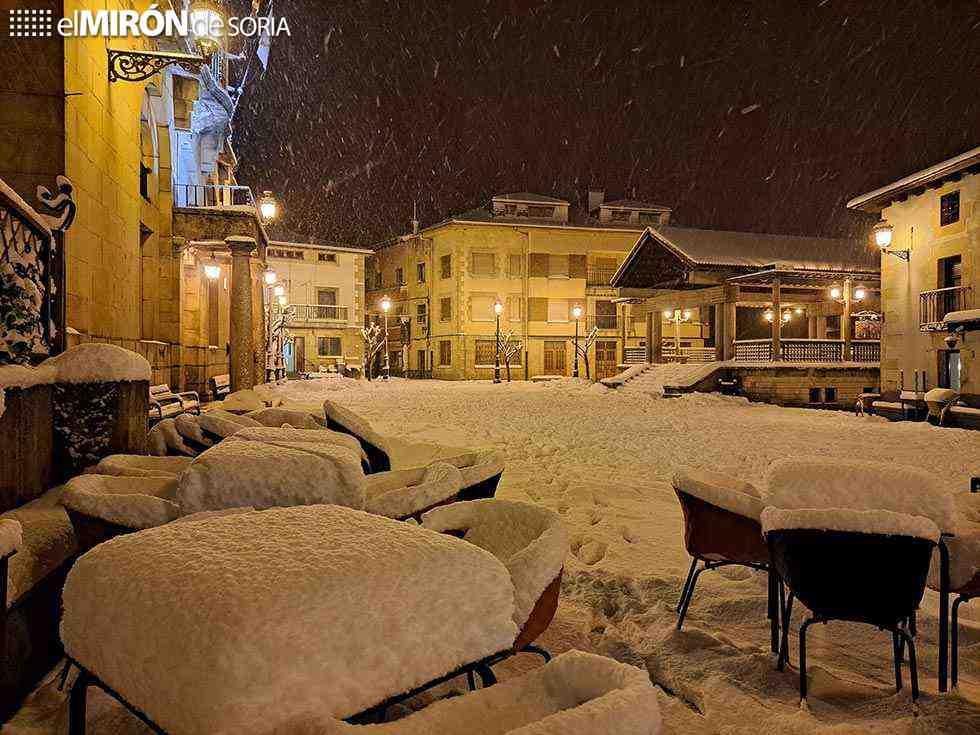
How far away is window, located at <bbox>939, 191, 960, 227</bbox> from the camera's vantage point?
1619cm

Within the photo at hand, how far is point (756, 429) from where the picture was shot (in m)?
13.0

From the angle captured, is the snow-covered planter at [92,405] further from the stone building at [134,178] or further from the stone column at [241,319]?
the stone column at [241,319]

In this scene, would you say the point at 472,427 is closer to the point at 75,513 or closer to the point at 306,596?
the point at 75,513

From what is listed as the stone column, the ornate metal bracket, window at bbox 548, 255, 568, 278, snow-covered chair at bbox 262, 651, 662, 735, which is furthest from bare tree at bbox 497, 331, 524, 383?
snow-covered chair at bbox 262, 651, 662, 735

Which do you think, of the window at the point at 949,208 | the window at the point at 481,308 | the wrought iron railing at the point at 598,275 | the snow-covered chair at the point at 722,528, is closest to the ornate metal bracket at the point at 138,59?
the snow-covered chair at the point at 722,528

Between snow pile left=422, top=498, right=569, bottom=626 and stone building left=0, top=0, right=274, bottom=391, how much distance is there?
428 cm

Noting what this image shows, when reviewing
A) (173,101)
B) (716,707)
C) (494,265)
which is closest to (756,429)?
(716,707)

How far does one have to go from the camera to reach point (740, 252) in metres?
22.0

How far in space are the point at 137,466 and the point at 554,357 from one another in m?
36.8

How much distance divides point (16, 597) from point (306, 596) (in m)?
2.17

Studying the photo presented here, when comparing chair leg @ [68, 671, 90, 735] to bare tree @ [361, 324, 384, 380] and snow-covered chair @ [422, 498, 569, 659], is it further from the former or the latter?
bare tree @ [361, 324, 384, 380]

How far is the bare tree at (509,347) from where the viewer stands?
122ft

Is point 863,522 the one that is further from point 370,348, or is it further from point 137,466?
point 370,348
